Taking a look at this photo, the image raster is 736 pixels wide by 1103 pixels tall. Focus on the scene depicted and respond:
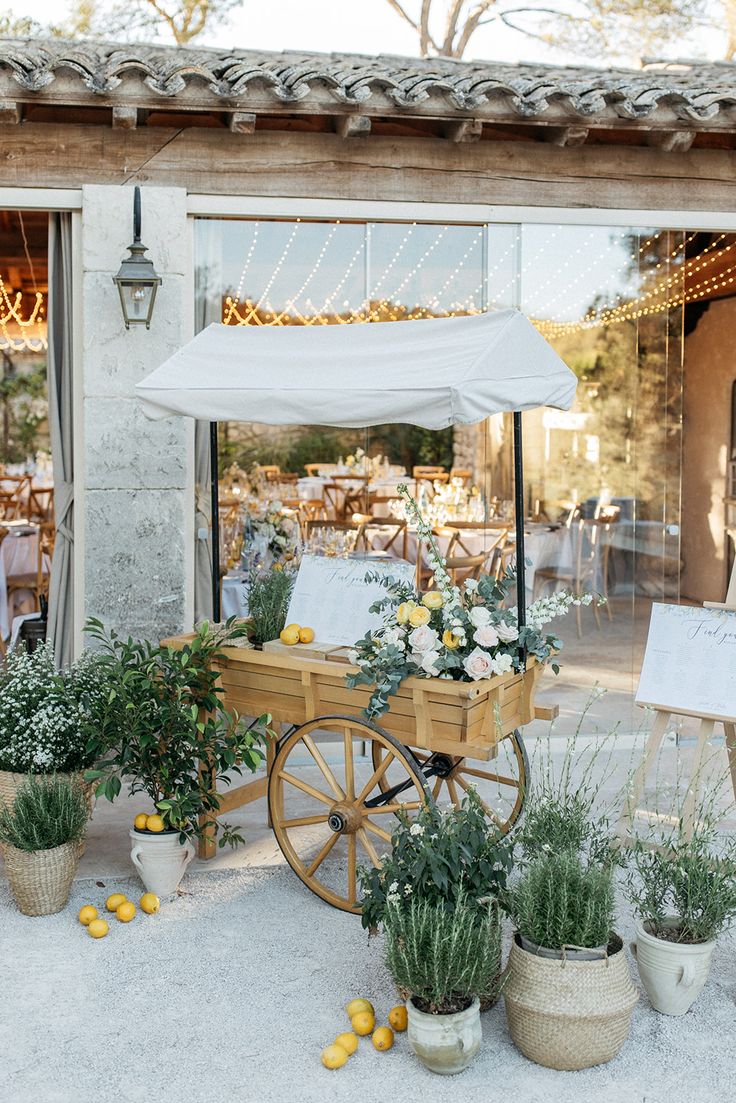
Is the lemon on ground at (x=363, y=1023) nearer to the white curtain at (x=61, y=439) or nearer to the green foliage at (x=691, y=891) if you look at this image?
the green foliage at (x=691, y=891)

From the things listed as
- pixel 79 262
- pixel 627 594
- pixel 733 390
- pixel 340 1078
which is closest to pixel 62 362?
pixel 79 262

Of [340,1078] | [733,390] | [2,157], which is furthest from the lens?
[733,390]

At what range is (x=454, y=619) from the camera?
3.97 metres

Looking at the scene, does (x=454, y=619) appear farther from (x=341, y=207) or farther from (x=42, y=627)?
(x=42, y=627)

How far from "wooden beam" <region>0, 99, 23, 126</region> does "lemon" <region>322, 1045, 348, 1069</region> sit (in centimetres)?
441

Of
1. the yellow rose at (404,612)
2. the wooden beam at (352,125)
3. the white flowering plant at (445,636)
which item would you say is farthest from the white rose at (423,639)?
the wooden beam at (352,125)

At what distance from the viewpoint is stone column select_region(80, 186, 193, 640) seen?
5707 millimetres

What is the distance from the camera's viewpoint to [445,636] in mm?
3957

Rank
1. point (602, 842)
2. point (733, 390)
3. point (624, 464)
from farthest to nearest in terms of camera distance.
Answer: point (733, 390), point (624, 464), point (602, 842)

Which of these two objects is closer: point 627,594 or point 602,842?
point 602,842

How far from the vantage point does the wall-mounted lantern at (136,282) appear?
18.0 ft

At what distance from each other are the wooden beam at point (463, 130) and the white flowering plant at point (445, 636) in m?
2.42

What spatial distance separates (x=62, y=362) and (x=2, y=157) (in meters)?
1.05

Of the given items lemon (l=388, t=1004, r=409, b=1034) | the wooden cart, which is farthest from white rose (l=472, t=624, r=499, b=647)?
lemon (l=388, t=1004, r=409, b=1034)
